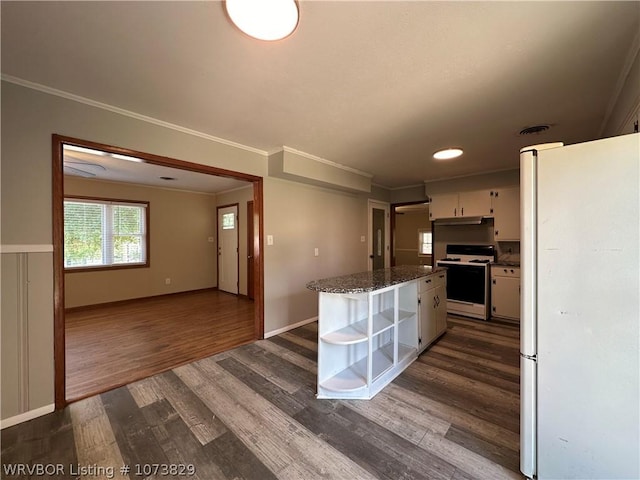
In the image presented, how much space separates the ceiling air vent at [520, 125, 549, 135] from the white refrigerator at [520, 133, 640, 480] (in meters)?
1.81

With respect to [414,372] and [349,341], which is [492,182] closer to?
[414,372]

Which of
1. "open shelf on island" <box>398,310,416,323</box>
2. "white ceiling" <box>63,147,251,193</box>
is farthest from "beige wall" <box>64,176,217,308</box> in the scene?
"open shelf on island" <box>398,310,416,323</box>

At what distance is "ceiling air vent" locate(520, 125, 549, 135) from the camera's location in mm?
2651

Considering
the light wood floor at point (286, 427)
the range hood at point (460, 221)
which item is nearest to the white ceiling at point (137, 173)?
the light wood floor at point (286, 427)

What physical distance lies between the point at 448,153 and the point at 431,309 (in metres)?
1.96

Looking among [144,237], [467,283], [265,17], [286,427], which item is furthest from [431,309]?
[144,237]

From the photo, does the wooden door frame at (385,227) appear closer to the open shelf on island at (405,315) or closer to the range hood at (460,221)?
the range hood at (460,221)

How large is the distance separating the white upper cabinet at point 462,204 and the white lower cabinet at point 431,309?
5.64 ft

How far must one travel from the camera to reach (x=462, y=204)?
4516 mm

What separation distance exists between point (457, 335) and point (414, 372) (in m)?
1.33

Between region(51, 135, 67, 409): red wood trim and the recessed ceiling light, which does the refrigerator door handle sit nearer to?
the recessed ceiling light

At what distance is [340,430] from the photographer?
1.79m

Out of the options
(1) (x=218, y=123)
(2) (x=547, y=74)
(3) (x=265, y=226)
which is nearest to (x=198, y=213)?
(3) (x=265, y=226)

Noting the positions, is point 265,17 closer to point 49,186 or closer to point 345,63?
point 345,63
